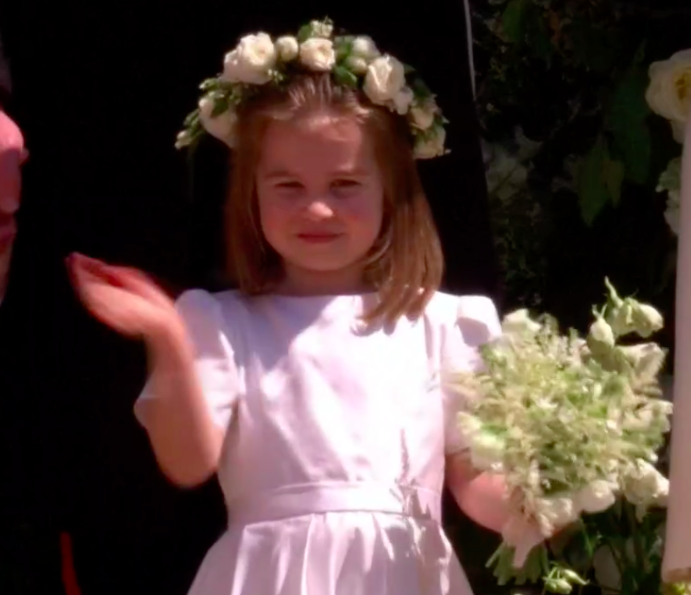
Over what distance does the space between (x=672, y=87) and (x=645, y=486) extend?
1.23 feet

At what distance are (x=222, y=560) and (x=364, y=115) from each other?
437 millimetres

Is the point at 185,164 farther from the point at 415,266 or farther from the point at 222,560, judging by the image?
the point at 222,560

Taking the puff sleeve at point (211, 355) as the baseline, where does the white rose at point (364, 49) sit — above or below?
above

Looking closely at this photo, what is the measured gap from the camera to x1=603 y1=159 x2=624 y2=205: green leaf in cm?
140

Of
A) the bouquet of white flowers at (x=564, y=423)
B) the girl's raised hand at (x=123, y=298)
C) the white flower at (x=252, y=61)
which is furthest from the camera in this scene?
the white flower at (x=252, y=61)

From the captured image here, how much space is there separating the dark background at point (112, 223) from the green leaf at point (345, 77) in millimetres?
153

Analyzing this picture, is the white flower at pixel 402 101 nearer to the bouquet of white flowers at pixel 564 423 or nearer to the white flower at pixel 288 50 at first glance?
the white flower at pixel 288 50

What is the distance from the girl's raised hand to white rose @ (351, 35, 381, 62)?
0.30m

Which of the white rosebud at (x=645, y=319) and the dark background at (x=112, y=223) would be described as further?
the dark background at (x=112, y=223)

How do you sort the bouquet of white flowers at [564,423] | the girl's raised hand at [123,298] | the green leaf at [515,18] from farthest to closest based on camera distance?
the green leaf at [515,18] → the girl's raised hand at [123,298] → the bouquet of white flowers at [564,423]

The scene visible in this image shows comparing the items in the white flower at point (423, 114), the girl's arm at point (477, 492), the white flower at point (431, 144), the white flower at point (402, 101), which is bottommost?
the girl's arm at point (477, 492)

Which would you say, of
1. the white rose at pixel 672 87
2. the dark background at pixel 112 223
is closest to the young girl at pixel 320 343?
the dark background at pixel 112 223

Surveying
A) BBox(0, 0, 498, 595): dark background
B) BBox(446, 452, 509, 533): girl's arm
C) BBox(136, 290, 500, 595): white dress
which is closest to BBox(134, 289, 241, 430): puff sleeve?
BBox(136, 290, 500, 595): white dress

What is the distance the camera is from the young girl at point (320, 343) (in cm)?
131
